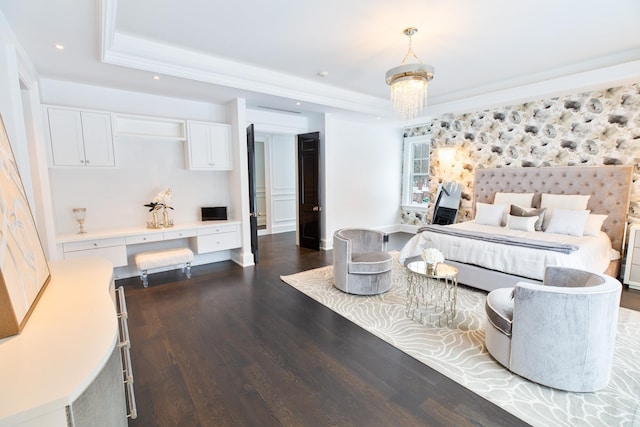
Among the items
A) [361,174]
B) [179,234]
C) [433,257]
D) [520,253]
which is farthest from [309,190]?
[520,253]

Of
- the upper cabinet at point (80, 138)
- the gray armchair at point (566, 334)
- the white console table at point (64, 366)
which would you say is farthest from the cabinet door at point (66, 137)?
the gray armchair at point (566, 334)

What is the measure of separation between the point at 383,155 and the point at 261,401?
6138 millimetres

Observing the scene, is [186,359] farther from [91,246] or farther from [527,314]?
[527,314]

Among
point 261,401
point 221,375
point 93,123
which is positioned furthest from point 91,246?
point 261,401

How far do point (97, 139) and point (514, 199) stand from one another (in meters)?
6.22

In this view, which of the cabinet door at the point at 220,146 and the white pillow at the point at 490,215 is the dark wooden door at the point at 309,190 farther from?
the white pillow at the point at 490,215

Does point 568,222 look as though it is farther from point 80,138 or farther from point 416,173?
point 80,138

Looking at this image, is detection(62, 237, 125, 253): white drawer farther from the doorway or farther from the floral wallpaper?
the floral wallpaper

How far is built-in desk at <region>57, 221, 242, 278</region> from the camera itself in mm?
3689

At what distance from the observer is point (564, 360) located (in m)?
2.05

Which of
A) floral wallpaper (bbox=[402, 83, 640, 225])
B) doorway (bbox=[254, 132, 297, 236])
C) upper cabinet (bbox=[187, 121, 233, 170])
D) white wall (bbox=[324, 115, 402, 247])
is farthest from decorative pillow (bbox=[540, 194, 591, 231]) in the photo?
doorway (bbox=[254, 132, 297, 236])

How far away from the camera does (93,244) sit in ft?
12.3

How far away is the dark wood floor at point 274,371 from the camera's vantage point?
6.25 ft

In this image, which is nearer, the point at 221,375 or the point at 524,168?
the point at 221,375
